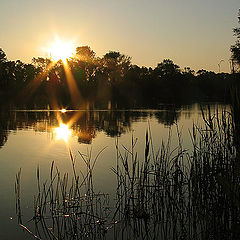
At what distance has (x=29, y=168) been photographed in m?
8.42

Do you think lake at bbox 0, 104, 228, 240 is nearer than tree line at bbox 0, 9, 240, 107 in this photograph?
Yes

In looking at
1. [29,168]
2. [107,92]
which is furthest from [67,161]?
[107,92]

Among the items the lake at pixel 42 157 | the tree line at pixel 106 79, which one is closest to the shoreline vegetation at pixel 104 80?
the tree line at pixel 106 79

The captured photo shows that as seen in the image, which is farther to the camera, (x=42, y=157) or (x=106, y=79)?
(x=106, y=79)

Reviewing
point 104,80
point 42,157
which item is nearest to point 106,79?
point 104,80

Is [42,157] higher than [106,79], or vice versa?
[106,79]

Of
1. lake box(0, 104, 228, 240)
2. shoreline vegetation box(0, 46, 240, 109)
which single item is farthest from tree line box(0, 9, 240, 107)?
lake box(0, 104, 228, 240)

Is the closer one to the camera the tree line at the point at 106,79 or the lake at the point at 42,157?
the lake at the point at 42,157

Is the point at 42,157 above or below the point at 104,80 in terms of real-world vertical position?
below

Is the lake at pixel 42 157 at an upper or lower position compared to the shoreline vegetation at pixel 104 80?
lower

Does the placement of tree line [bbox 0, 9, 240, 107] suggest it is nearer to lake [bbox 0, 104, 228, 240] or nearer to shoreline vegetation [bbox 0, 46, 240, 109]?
shoreline vegetation [bbox 0, 46, 240, 109]

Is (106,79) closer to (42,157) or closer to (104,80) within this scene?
(104,80)

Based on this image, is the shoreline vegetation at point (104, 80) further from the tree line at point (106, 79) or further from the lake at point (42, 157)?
the lake at point (42, 157)

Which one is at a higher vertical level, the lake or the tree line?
the tree line
